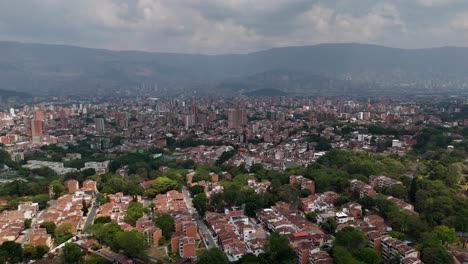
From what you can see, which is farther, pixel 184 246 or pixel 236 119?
pixel 236 119

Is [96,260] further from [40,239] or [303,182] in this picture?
[303,182]

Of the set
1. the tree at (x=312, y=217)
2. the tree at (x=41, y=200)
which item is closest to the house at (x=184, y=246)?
the tree at (x=312, y=217)

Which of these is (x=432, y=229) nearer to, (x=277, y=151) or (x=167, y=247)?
(x=167, y=247)

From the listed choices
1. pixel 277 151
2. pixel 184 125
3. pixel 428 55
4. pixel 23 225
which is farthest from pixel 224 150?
pixel 428 55

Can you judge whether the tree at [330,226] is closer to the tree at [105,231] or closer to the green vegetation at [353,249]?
the green vegetation at [353,249]

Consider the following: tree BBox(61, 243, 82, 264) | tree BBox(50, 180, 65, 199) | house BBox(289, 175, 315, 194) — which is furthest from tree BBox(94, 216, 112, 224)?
house BBox(289, 175, 315, 194)

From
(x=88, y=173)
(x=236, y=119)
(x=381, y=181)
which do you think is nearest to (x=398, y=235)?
(x=381, y=181)

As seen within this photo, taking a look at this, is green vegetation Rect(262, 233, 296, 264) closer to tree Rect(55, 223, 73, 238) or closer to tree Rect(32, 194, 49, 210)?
tree Rect(55, 223, 73, 238)
